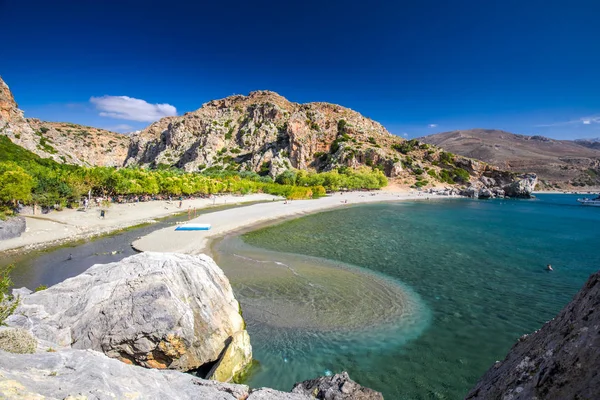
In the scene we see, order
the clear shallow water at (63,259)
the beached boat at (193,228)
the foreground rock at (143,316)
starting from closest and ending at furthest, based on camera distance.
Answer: the foreground rock at (143,316), the clear shallow water at (63,259), the beached boat at (193,228)

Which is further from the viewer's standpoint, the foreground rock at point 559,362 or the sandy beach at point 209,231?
the sandy beach at point 209,231

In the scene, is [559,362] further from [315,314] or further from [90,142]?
[90,142]

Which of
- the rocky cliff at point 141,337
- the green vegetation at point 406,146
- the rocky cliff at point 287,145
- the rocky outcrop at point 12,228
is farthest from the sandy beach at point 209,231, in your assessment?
the green vegetation at point 406,146

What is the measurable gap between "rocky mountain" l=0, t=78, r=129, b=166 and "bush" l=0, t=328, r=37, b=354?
89.8 meters

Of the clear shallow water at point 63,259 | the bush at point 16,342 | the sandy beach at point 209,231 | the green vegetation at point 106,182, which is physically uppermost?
the green vegetation at point 106,182

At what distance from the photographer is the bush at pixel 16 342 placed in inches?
207

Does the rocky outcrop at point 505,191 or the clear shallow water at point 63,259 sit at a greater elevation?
the rocky outcrop at point 505,191

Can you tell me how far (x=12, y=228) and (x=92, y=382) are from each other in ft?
96.0

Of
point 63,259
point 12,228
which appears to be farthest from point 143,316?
point 12,228

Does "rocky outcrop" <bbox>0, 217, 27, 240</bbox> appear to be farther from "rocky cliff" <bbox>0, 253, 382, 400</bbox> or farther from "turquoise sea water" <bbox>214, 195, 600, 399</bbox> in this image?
"rocky cliff" <bbox>0, 253, 382, 400</bbox>

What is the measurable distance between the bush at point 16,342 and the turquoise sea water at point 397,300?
20.8 feet

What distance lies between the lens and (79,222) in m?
32.6


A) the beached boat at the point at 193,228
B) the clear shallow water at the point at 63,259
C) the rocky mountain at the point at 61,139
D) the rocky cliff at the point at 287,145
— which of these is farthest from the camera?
the rocky cliff at the point at 287,145

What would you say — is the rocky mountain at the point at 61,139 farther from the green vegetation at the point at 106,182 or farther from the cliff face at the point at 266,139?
the cliff face at the point at 266,139
